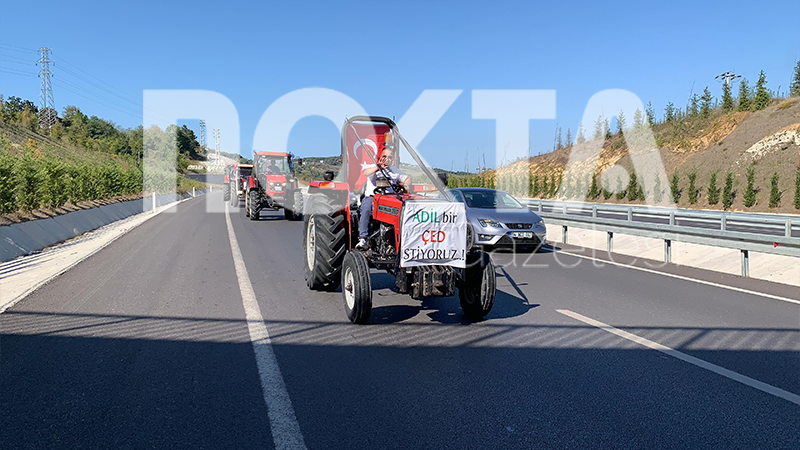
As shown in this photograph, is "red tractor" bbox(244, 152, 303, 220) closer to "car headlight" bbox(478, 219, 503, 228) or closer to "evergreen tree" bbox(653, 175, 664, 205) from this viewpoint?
"car headlight" bbox(478, 219, 503, 228)

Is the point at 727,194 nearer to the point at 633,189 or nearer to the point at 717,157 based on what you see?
the point at 633,189

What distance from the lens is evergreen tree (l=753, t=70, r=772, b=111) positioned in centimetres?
4356

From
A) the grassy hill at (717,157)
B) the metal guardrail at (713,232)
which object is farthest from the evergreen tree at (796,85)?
the metal guardrail at (713,232)

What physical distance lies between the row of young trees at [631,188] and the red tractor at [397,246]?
26.6m

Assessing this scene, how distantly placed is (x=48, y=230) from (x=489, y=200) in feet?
38.6

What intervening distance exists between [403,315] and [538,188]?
1598 inches

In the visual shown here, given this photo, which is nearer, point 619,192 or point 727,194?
point 727,194

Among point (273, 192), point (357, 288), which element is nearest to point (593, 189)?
point (273, 192)

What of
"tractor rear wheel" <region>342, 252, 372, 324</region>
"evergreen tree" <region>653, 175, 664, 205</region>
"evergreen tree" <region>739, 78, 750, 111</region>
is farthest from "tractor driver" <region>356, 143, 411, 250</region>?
"evergreen tree" <region>739, 78, 750, 111</region>

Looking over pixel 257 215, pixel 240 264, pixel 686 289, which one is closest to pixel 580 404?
pixel 686 289

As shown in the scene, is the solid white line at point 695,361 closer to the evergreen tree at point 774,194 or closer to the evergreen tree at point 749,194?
the evergreen tree at point 774,194

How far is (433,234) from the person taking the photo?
6.23 metres

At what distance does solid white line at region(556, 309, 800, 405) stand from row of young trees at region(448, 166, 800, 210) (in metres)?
25.8

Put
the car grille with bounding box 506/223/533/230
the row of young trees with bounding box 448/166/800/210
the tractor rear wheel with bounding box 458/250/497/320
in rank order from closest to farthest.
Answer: the tractor rear wheel with bounding box 458/250/497/320 → the car grille with bounding box 506/223/533/230 → the row of young trees with bounding box 448/166/800/210
